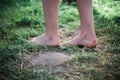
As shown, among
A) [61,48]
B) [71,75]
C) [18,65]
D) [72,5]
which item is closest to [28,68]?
[18,65]

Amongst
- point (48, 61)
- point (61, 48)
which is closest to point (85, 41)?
point (61, 48)

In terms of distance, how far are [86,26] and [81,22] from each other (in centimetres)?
7

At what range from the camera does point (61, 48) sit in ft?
9.50

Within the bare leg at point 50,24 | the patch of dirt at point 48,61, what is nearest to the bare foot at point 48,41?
the bare leg at point 50,24

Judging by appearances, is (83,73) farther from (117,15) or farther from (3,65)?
(117,15)

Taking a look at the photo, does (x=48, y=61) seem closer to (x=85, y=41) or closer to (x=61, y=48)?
(x=61, y=48)

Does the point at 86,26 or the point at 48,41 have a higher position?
the point at 86,26

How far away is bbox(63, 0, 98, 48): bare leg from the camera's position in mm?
2865

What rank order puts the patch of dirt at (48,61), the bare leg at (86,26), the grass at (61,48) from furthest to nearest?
1. the bare leg at (86,26)
2. the patch of dirt at (48,61)
3. the grass at (61,48)

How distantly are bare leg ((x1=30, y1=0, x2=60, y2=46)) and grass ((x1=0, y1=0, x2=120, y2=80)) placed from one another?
9 cm

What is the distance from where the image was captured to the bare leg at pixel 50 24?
2.90 m

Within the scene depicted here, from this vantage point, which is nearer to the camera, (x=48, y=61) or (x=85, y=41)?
(x=48, y=61)

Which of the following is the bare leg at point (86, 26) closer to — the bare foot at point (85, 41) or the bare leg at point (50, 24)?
the bare foot at point (85, 41)

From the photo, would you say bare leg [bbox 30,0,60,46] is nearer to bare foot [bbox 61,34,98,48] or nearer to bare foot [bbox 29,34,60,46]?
bare foot [bbox 29,34,60,46]
